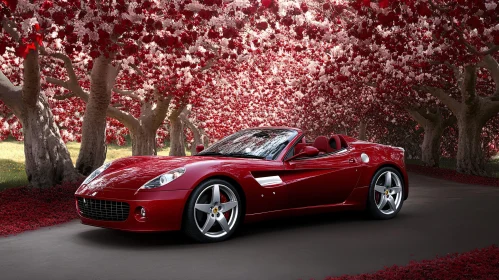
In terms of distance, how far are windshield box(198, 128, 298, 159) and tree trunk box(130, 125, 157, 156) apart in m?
13.4

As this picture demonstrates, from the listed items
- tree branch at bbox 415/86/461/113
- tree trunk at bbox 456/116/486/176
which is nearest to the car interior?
tree trunk at bbox 456/116/486/176

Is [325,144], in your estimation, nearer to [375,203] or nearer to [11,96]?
[375,203]

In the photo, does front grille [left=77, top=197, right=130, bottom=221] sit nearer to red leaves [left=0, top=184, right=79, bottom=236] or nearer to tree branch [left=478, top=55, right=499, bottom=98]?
red leaves [left=0, top=184, right=79, bottom=236]

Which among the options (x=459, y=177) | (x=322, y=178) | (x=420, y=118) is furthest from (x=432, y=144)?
(x=322, y=178)

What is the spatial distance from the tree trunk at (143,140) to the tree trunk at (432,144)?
43.0ft

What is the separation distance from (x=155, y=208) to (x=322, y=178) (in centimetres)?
242

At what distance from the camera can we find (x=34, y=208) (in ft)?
32.7

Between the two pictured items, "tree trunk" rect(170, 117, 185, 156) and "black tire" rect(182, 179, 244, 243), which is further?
"tree trunk" rect(170, 117, 185, 156)

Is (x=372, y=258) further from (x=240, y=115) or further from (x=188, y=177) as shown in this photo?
(x=240, y=115)

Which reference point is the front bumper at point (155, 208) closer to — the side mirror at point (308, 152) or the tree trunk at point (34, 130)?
the side mirror at point (308, 152)

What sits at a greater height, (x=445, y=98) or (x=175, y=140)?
(x=445, y=98)

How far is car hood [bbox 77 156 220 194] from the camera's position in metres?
6.81

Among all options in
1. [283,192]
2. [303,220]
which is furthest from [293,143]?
[303,220]

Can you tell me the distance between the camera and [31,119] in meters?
12.2
